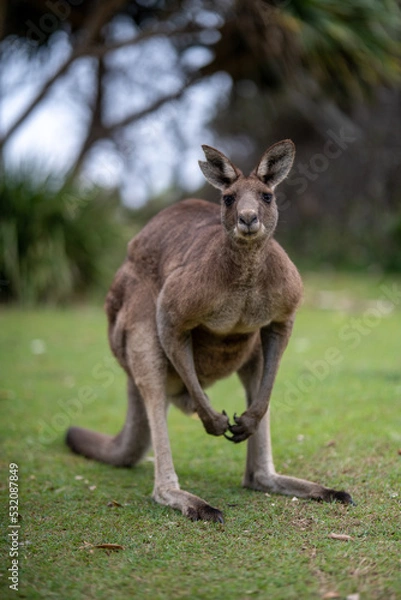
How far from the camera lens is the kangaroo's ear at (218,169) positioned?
3.36 metres

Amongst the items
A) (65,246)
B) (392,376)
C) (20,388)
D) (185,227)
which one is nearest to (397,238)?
(65,246)

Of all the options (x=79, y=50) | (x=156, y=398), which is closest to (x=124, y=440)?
(x=156, y=398)

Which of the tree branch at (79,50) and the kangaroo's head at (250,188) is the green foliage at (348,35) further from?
the kangaroo's head at (250,188)

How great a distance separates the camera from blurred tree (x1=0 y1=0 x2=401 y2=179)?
986 centimetres

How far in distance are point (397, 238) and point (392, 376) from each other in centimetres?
821

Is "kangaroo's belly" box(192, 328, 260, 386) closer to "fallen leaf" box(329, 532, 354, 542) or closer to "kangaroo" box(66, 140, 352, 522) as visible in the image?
"kangaroo" box(66, 140, 352, 522)

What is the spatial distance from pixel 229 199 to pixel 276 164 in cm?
27

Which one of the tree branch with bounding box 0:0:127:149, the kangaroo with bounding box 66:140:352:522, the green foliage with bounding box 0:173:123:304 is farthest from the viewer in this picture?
the tree branch with bounding box 0:0:127:149

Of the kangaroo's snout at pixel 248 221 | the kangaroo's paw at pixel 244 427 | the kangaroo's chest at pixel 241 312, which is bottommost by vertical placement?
the kangaroo's paw at pixel 244 427

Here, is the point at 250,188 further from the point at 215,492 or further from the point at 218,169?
the point at 215,492

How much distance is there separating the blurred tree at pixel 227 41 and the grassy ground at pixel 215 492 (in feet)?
14.3

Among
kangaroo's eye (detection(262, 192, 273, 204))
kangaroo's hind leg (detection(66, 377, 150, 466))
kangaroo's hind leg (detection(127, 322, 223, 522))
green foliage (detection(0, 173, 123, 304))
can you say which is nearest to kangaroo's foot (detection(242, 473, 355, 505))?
kangaroo's hind leg (detection(127, 322, 223, 522))

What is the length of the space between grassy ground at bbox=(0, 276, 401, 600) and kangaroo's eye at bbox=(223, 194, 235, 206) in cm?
132

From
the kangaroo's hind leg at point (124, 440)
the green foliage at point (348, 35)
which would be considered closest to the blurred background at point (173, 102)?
A: the green foliage at point (348, 35)
